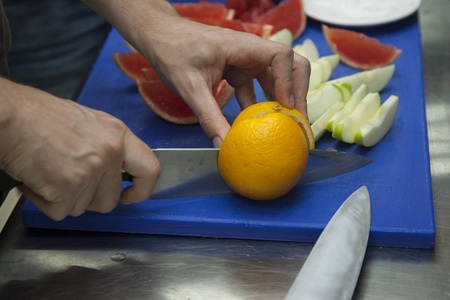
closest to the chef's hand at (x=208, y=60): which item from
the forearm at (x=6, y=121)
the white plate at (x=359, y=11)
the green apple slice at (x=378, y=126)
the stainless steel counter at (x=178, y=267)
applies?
the green apple slice at (x=378, y=126)

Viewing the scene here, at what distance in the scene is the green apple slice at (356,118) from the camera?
1.90 meters

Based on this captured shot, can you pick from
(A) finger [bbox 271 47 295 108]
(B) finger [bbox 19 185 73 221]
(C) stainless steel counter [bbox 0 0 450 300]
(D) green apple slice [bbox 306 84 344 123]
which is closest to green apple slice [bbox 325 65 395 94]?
(D) green apple slice [bbox 306 84 344 123]

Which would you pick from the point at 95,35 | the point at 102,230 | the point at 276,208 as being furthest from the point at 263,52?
the point at 95,35

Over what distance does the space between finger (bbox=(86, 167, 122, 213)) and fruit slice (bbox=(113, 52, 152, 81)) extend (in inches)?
36.4

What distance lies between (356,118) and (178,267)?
864 millimetres

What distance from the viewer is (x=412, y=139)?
6.39 feet

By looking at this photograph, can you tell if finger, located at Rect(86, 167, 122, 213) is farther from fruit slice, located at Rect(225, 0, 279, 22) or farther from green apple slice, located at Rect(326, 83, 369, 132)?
fruit slice, located at Rect(225, 0, 279, 22)

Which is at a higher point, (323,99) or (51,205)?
(51,205)

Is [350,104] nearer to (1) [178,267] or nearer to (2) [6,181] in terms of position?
(1) [178,267]

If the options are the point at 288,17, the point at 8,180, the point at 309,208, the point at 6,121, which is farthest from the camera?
the point at 288,17

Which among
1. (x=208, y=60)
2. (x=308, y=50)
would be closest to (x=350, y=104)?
(x=308, y=50)

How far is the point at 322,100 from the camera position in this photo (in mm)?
2080

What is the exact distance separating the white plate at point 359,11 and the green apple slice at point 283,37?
9.7 inches

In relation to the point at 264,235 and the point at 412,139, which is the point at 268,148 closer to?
the point at 264,235
